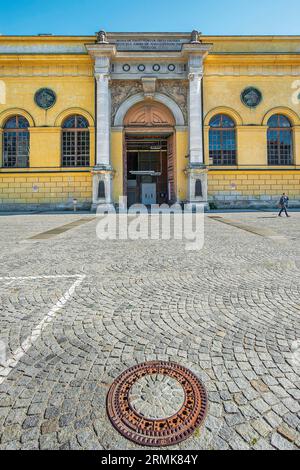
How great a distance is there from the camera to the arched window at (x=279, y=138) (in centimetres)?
2394

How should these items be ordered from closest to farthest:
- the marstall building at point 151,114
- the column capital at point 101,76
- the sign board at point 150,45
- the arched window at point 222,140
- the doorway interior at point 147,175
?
1. the column capital at point 101,76
2. the marstall building at point 151,114
3. the sign board at point 150,45
4. the arched window at point 222,140
5. the doorway interior at point 147,175

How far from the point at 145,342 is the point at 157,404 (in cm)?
76

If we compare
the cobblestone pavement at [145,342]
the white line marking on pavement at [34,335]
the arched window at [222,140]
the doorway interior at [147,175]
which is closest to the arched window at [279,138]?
the arched window at [222,140]

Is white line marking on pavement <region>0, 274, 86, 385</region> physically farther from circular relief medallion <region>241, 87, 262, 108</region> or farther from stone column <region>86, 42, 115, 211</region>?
circular relief medallion <region>241, 87, 262, 108</region>

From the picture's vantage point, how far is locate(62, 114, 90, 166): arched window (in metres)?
23.5

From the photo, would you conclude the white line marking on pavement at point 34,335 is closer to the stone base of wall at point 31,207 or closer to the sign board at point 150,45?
the stone base of wall at point 31,207

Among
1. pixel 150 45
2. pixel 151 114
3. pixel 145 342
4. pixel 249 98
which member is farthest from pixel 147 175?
pixel 145 342

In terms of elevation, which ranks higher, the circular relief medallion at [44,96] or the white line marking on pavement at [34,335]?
the circular relief medallion at [44,96]

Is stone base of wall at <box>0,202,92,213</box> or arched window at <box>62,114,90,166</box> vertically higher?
arched window at <box>62,114,90,166</box>

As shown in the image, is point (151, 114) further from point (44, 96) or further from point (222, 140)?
point (44, 96)

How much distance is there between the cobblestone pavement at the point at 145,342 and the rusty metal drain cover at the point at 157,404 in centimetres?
4

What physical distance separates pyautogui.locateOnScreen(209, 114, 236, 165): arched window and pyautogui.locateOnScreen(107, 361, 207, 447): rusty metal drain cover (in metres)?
23.7

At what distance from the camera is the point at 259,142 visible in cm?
2359

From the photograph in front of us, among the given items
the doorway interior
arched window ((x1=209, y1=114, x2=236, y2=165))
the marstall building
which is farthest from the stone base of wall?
arched window ((x1=209, y1=114, x2=236, y2=165))
